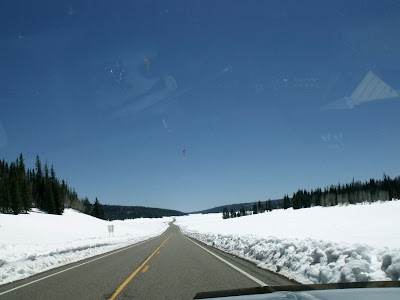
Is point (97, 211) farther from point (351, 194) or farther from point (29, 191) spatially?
point (351, 194)

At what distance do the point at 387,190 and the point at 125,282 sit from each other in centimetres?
14097

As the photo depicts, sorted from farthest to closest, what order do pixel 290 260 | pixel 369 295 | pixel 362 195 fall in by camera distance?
pixel 362 195 → pixel 290 260 → pixel 369 295

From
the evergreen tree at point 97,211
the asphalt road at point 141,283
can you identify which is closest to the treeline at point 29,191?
the evergreen tree at point 97,211

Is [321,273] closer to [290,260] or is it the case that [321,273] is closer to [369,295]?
[290,260]

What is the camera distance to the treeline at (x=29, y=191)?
75.9 metres

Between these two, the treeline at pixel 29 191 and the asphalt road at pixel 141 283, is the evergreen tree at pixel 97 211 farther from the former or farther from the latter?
the asphalt road at pixel 141 283

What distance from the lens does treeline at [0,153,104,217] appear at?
249ft

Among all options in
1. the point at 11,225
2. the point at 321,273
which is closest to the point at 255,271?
the point at 321,273

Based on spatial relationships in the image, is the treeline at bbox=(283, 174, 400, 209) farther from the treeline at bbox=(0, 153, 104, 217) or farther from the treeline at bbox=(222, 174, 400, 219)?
the treeline at bbox=(0, 153, 104, 217)

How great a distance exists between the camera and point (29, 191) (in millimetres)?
84938

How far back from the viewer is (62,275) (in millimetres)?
12258

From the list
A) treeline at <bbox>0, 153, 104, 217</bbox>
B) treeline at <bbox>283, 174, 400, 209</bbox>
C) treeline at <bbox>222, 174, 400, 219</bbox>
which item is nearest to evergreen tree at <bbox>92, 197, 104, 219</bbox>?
treeline at <bbox>0, 153, 104, 217</bbox>

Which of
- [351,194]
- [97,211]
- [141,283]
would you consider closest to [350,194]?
[351,194]

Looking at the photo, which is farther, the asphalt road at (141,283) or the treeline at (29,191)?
the treeline at (29,191)
